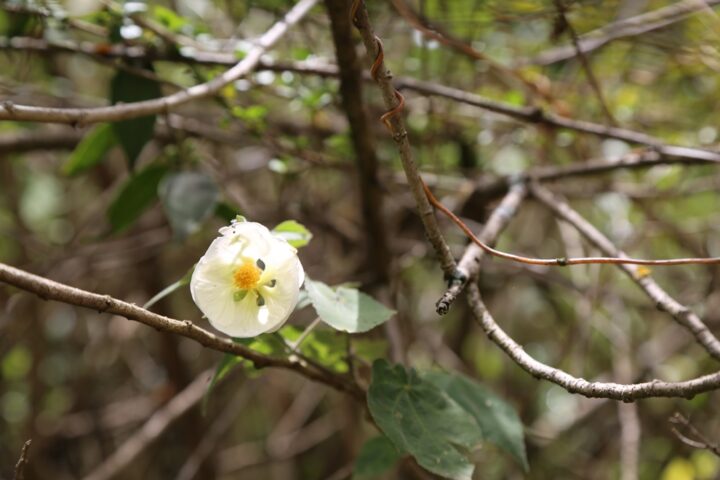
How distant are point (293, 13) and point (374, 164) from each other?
247mm

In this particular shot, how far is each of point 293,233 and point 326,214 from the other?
776mm

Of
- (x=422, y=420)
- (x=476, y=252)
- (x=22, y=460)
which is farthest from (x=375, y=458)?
(x=22, y=460)

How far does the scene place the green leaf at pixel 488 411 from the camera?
0.81m

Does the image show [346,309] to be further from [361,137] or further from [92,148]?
[92,148]

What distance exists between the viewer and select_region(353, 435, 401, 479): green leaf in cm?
81

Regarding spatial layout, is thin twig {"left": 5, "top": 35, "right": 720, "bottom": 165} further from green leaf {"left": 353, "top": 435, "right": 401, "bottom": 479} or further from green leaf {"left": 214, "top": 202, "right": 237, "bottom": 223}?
green leaf {"left": 353, "top": 435, "right": 401, "bottom": 479}

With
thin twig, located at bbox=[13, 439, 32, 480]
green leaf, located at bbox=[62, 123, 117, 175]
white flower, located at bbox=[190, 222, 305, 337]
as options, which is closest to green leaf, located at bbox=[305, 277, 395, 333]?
white flower, located at bbox=[190, 222, 305, 337]

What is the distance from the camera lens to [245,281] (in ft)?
2.15

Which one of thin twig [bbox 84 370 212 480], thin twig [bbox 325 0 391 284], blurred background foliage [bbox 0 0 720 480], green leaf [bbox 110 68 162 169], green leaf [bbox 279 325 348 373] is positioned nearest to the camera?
green leaf [bbox 279 325 348 373]

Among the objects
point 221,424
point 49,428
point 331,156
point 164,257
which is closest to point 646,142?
point 331,156

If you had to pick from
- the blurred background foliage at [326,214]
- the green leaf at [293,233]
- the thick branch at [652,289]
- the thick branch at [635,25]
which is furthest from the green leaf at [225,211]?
the thick branch at [635,25]

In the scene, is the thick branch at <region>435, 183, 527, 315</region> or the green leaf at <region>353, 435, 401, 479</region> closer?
the thick branch at <region>435, 183, 527, 315</region>

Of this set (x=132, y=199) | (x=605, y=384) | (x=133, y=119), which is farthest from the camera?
(x=132, y=199)

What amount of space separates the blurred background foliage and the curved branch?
3.6 inches
